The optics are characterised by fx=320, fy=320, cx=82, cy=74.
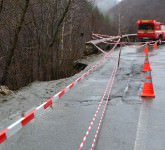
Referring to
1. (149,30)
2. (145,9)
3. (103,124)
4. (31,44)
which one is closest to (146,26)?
(149,30)

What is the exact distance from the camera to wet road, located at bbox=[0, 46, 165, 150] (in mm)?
5887

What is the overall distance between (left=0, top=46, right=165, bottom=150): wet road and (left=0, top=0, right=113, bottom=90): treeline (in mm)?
9239

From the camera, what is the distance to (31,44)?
26047 mm

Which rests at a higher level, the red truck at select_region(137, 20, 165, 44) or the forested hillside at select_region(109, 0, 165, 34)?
the forested hillside at select_region(109, 0, 165, 34)

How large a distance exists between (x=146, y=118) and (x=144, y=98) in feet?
6.55

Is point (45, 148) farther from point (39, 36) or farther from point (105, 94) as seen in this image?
point (39, 36)

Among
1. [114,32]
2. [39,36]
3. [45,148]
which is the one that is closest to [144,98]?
[45,148]

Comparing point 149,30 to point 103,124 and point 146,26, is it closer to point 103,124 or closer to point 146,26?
point 146,26

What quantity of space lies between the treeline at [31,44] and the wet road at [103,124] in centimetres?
924

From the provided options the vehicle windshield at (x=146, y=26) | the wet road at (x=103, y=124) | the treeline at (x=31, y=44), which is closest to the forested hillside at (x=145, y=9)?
the vehicle windshield at (x=146, y=26)

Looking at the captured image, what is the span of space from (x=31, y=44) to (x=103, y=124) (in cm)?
1988

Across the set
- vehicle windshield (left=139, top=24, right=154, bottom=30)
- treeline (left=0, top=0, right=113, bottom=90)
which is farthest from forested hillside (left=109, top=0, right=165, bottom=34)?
treeline (left=0, top=0, right=113, bottom=90)

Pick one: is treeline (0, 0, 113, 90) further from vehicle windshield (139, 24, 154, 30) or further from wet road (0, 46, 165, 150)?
wet road (0, 46, 165, 150)

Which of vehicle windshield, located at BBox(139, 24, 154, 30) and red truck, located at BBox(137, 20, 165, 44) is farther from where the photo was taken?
vehicle windshield, located at BBox(139, 24, 154, 30)
